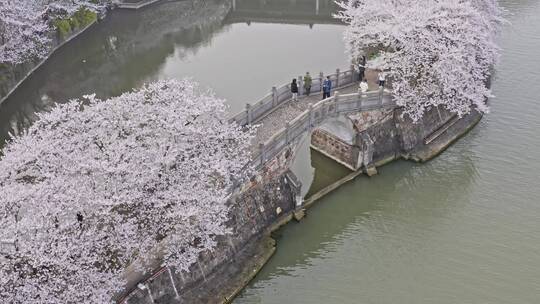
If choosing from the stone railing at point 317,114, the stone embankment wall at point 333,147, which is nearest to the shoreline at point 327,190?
the stone embankment wall at point 333,147

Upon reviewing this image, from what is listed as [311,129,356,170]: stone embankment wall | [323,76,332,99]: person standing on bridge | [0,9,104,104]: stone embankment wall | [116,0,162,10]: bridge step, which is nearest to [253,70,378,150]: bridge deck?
[323,76,332,99]: person standing on bridge

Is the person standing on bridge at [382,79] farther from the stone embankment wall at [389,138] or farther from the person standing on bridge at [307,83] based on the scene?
the person standing on bridge at [307,83]

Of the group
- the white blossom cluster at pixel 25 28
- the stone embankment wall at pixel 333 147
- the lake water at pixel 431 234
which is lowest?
the lake water at pixel 431 234

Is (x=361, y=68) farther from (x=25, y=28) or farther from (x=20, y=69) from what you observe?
(x=20, y=69)

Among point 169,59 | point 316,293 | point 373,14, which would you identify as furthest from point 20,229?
point 169,59

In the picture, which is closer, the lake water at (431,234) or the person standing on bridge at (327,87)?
the lake water at (431,234)

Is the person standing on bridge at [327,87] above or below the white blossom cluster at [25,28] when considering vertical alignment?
below

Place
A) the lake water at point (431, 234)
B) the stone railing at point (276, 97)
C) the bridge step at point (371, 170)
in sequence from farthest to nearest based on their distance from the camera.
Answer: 1. the bridge step at point (371, 170)
2. the stone railing at point (276, 97)
3. the lake water at point (431, 234)
